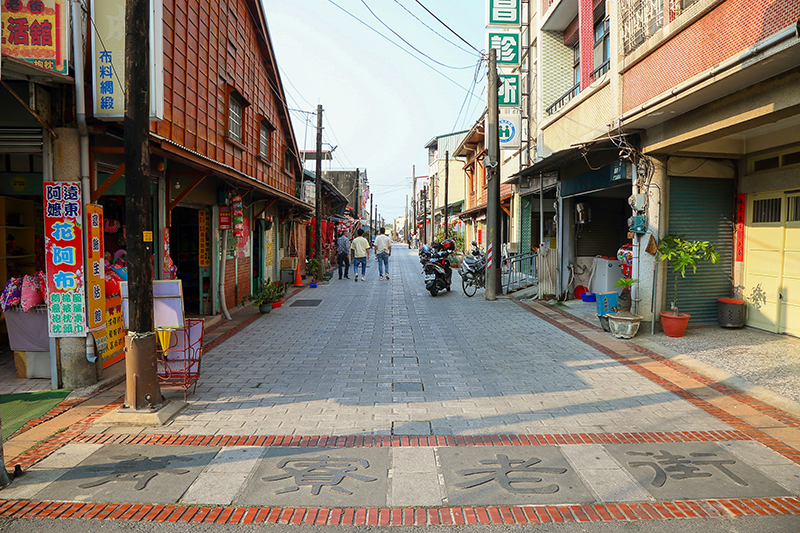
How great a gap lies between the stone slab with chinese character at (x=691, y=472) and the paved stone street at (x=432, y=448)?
0.02 metres

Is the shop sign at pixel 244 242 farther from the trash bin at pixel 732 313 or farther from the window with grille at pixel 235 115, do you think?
the trash bin at pixel 732 313

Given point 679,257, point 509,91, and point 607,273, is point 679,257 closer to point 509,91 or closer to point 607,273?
point 607,273

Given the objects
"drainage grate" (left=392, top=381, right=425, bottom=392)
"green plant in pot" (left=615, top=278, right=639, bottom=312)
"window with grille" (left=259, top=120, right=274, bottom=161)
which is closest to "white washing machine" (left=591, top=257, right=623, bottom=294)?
"green plant in pot" (left=615, top=278, right=639, bottom=312)

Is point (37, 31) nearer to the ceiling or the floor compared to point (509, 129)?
nearer to the floor

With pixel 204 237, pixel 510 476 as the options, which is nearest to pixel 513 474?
pixel 510 476

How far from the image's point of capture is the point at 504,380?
21.2ft

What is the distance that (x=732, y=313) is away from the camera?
8.93 metres

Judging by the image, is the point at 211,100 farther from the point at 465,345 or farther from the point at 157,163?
the point at 465,345

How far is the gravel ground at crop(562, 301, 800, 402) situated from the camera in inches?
245

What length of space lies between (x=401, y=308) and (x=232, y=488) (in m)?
9.15

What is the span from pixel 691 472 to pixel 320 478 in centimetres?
296

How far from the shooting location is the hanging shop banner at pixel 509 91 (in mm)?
15258

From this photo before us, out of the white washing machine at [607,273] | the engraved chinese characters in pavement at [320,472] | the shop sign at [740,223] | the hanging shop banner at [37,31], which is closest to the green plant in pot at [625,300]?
the shop sign at [740,223]

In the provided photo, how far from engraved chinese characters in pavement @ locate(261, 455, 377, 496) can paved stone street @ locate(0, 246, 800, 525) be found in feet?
0.05
